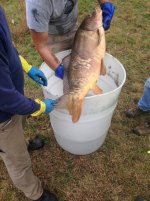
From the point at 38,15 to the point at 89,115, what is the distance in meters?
0.94

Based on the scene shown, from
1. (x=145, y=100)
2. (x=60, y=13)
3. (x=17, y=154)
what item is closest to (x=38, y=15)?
(x=60, y=13)

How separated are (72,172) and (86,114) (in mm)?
811

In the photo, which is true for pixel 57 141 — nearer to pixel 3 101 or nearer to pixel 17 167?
pixel 17 167

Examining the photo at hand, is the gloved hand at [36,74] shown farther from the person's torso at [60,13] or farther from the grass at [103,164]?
the grass at [103,164]

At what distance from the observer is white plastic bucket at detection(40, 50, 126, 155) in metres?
2.57

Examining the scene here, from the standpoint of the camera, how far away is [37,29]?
2.65 metres

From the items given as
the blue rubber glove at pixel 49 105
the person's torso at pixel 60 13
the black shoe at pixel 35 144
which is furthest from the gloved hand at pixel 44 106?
the black shoe at pixel 35 144

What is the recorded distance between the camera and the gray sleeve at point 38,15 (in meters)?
2.58

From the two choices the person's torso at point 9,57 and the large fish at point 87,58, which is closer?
the person's torso at point 9,57

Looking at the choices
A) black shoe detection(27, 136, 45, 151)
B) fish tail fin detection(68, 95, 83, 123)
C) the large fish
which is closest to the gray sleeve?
the large fish

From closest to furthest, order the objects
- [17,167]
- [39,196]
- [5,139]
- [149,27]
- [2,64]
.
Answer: [2,64] → [5,139] → [17,167] → [39,196] → [149,27]

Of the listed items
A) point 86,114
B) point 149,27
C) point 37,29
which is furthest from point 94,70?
point 149,27

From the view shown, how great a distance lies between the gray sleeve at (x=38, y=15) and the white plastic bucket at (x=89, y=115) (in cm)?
38

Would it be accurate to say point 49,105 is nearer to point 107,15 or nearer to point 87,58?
point 87,58
